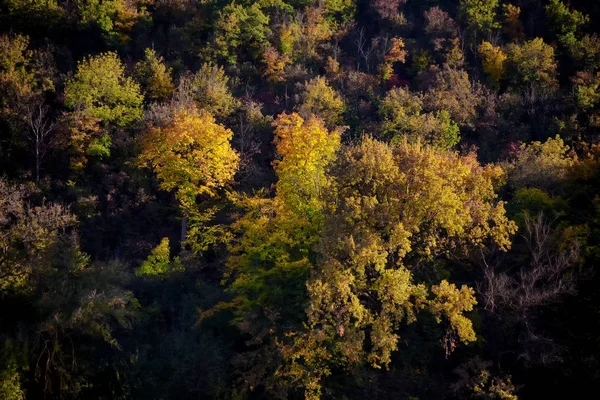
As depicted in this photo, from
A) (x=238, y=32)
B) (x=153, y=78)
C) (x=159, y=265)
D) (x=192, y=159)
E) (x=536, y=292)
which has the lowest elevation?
(x=159, y=265)

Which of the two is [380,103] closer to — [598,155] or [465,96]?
[465,96]

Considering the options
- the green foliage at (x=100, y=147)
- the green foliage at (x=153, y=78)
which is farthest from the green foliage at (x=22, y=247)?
the green foliage at (x=153, y=78)

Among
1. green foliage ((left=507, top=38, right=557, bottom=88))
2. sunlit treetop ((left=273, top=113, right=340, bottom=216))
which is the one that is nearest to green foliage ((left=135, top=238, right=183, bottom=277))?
sunlit treetop ((left=273, top=113, right=340, bottom=216))

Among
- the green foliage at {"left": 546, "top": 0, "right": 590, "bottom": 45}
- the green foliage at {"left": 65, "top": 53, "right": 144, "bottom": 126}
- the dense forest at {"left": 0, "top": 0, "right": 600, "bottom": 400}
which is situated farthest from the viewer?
the green foliage at {"left": 546, "top": 0, "right": 590, "bottom": 45}

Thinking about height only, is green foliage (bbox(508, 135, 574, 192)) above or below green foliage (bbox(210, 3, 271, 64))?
below

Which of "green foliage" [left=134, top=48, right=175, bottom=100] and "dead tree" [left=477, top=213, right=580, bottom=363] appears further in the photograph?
"green foliage" [left=134, top=48, right=175, bottom=100]

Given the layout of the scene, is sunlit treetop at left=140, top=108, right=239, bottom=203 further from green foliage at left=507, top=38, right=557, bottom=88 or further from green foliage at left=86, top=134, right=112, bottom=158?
green foliage at left=507, top=38, right=557, bottom=88

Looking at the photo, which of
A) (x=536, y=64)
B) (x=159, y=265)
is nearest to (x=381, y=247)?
(x=159, y=265)

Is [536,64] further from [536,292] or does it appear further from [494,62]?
[536,292]

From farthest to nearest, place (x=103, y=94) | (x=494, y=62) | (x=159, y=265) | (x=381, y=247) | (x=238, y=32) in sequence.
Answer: (x=238, y=32), (x=494, y=62), (x=103, y=94), (x=159, y=265), (x=381, y=247)
